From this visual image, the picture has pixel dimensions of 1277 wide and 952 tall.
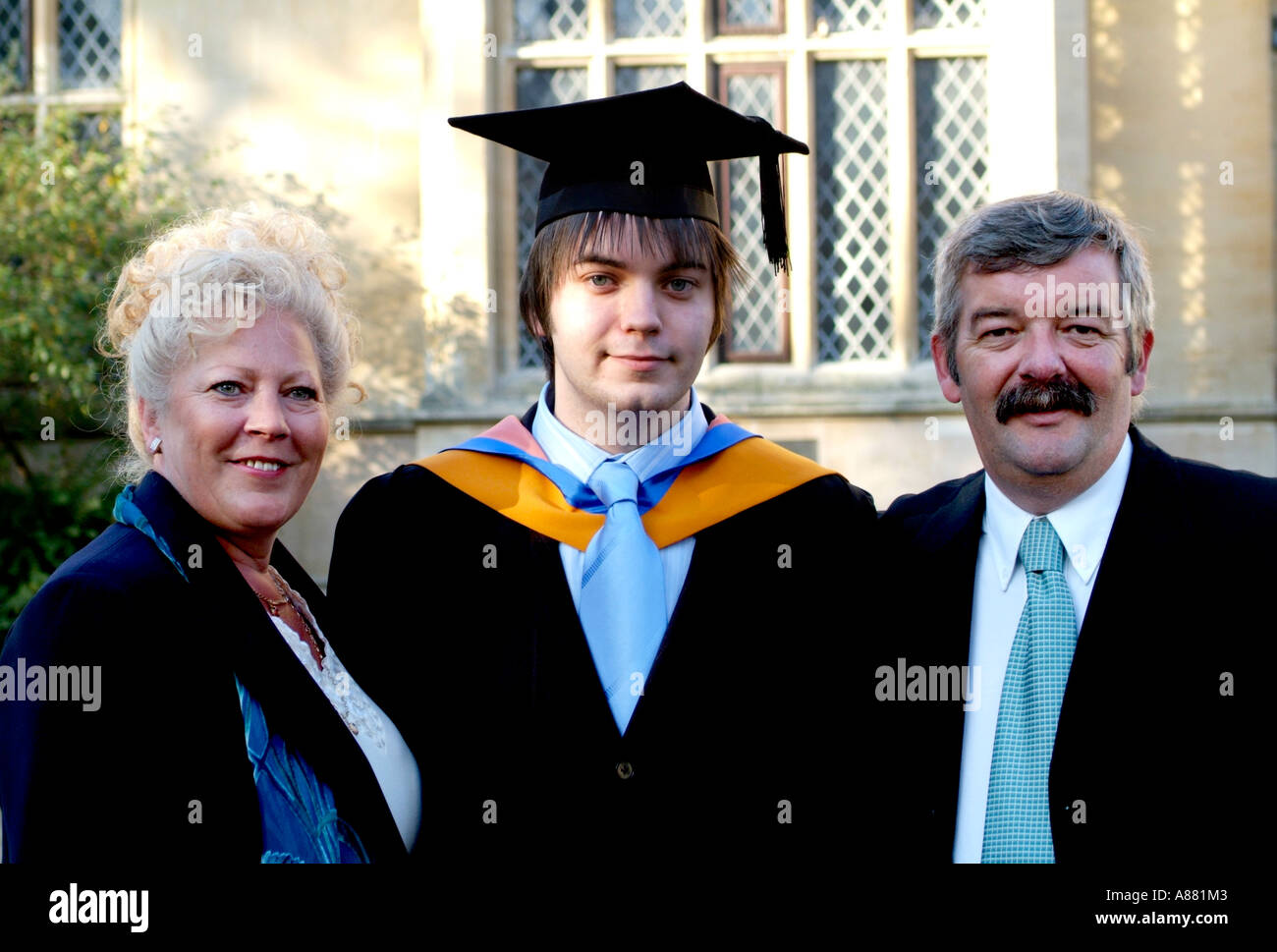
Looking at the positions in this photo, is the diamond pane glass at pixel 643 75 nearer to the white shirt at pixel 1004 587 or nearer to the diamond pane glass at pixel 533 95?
the diamond pane glass at pixel 533 95

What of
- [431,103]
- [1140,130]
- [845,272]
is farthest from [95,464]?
[1140,130]

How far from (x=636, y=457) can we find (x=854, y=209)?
4942 mm

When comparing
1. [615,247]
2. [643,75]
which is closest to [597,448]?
[615,247]

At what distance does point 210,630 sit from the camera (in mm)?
1965

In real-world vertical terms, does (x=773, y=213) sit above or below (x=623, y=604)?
above

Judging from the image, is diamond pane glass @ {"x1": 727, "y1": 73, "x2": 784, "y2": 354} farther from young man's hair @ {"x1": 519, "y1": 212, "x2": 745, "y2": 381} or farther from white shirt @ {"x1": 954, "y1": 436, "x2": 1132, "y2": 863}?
white shirt @ {"x1": 954, "y1": 436, "x2": 1132, "y2": 863}

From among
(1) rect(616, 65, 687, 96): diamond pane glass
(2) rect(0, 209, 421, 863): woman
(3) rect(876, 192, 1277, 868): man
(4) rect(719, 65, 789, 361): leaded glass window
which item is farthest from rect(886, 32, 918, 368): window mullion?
(2) rect(0, 209, 421, 863): woman

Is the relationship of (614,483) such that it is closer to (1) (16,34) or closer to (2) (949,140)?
(2) (949,140)

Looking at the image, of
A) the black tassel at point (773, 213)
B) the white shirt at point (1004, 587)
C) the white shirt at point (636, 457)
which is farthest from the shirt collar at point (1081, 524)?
the black tassel at point (773, 213)

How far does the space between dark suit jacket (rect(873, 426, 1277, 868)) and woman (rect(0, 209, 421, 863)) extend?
0.85 m

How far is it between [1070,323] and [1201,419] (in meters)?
5.29

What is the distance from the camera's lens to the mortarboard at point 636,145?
2.43 metres

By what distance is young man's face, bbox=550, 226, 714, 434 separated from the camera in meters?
2.28
